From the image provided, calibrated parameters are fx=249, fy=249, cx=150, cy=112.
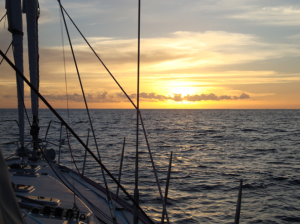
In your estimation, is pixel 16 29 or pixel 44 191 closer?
pixel 44 191

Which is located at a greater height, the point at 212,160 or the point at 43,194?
the point at 43,194

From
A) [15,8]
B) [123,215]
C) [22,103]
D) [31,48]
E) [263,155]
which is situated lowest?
[263,155]

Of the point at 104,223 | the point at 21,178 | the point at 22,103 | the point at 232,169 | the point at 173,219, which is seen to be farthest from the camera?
the point at 232,169

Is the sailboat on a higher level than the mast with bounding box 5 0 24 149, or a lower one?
lower

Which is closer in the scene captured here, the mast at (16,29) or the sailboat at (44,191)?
the sailboat at (44,191)

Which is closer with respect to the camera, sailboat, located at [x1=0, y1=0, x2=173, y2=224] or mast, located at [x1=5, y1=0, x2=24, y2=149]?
sailboat, located at [x1=0, y1=0, x2=173, y2=224]

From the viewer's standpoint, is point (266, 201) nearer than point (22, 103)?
No

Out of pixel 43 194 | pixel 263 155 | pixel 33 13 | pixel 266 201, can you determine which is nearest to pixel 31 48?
pixel 33 13

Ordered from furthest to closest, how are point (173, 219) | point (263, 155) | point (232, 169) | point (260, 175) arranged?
point (263, 155) < point (232, 169) < point (260, 175) < point (173, 219)

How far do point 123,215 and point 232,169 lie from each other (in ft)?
36.5

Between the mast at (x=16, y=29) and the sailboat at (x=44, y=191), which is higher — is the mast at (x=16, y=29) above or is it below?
above

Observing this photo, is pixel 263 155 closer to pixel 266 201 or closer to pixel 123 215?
pixel 266 201

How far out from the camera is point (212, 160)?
17.8m

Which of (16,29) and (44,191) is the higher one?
(16,29)
